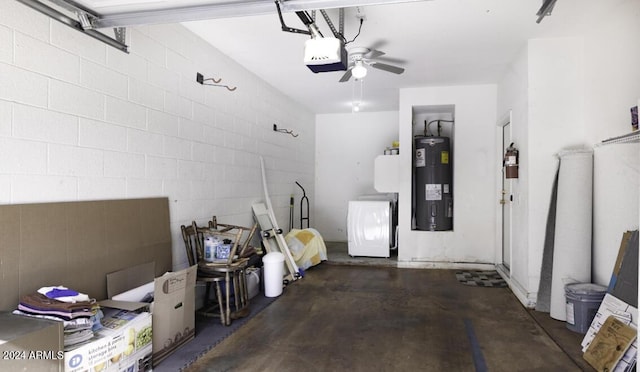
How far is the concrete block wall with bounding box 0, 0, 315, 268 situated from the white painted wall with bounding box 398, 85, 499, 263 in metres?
2.29

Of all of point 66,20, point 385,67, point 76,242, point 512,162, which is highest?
point 385,67

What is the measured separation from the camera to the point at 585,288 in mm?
3229

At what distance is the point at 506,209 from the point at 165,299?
4520mm

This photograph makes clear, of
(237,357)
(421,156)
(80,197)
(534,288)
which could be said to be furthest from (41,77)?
(421,156)

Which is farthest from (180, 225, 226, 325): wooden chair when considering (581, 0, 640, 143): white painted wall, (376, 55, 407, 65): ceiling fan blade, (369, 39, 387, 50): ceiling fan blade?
(581, 0, 640, 143): white painted wall

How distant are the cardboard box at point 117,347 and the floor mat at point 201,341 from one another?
0.70 feet

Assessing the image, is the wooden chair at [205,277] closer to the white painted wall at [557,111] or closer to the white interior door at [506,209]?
the white painted wall at [557,111]

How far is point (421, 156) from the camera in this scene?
6.12m

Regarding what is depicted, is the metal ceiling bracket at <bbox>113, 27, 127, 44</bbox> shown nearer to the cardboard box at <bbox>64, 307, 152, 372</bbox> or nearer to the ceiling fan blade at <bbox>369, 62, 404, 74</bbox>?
the cardboard box at <bbox>64, 307, 152, 372</bbox>

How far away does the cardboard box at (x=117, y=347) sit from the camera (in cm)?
199

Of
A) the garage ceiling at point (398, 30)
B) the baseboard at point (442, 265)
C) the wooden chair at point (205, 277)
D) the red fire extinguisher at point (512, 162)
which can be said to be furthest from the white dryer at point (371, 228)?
the wooden chair at point (205, 277)

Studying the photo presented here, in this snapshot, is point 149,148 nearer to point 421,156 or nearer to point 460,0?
point 460,0

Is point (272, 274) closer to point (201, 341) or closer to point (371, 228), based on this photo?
point (201, 341)

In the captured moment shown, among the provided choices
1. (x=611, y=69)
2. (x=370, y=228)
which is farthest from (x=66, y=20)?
(x=370, y=228)
